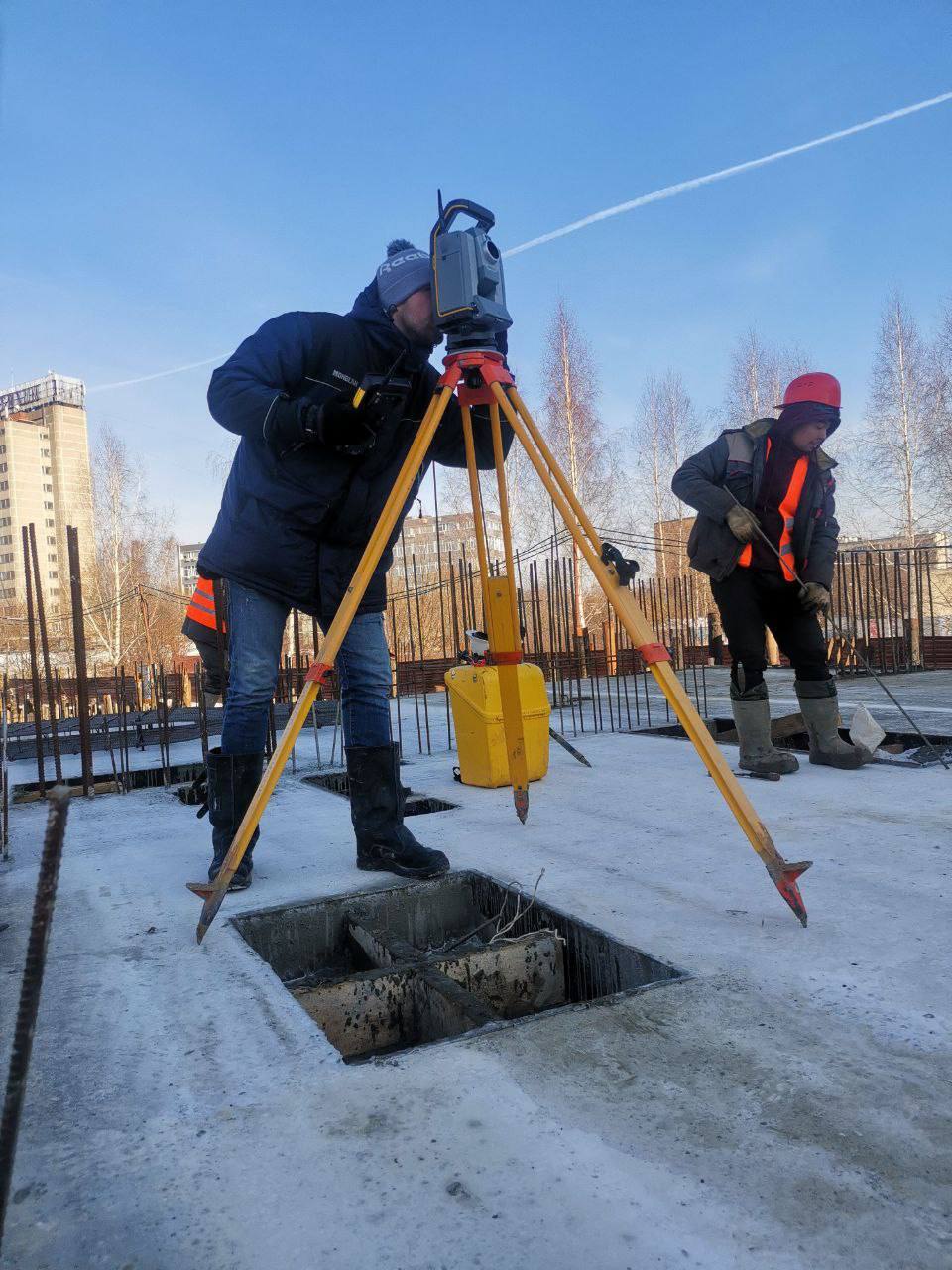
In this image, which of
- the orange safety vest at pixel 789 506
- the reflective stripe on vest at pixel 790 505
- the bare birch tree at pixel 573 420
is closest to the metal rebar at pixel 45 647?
the orange safety vest at pixel 789 506

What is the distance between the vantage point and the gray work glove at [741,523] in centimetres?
340

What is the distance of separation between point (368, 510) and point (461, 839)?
3.48ft

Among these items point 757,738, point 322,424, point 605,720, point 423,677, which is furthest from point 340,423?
point 423,677

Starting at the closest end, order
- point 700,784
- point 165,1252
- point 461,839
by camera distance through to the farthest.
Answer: point 165,1252
point 461,839
point 700,784

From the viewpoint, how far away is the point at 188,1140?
3.47 feet

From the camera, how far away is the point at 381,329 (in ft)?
7.70

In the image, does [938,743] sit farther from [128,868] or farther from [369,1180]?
[369,1180]

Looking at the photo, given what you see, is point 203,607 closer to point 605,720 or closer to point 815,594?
point 815,594

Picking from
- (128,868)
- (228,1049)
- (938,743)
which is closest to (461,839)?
(128,868)

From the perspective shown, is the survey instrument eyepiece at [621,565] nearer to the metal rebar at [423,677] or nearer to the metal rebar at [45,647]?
the metal rebar at [45,647]

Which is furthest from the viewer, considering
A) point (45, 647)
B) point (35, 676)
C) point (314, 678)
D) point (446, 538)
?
point (446, 538)

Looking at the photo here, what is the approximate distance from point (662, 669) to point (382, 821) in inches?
35.6

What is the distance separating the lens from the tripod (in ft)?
5.78

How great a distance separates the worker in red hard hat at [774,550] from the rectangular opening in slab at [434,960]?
71.4 inches
